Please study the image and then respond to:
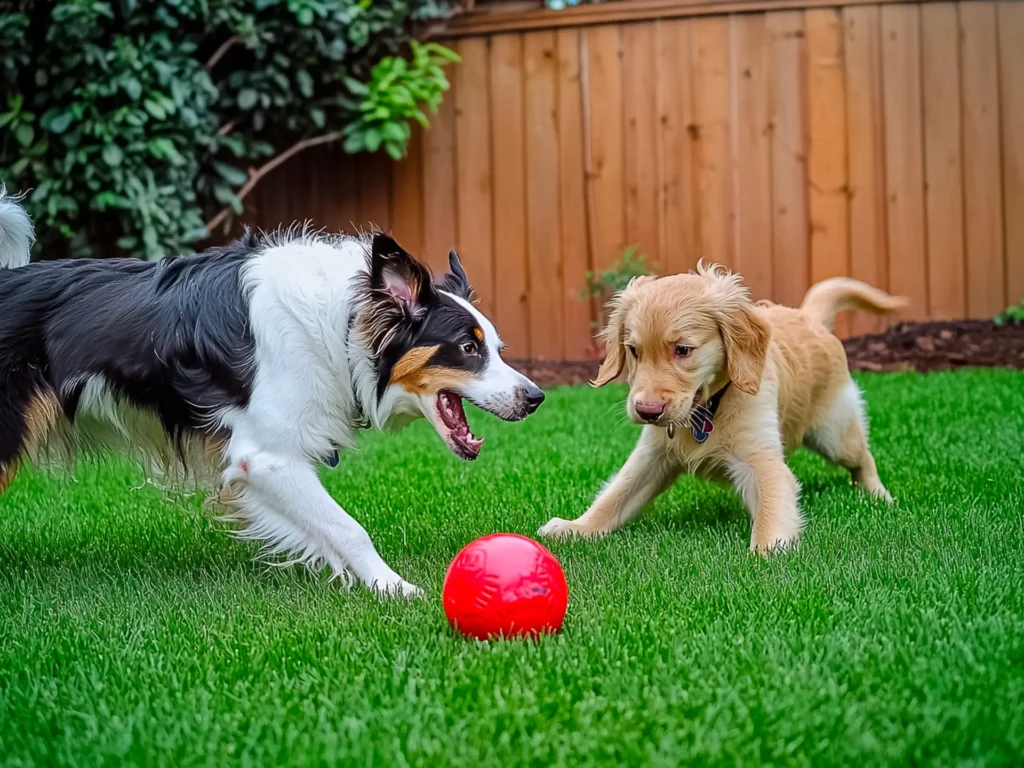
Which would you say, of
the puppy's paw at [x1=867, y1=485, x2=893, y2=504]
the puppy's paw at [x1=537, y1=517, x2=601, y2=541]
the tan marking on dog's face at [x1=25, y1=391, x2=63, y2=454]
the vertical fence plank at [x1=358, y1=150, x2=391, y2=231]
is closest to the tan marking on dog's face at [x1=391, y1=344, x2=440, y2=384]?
the puppy's paw at [x1=537, y1=517, x2=601, y2=541]

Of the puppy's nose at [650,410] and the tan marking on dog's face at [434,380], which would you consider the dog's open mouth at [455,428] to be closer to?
the tan marking on dog's face at [434,380]

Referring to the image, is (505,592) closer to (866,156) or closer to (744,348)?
(744,348)

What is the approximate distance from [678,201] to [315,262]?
17.9 ft

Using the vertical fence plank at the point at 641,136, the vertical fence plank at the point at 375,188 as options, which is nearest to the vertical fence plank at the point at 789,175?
the vertical fence plank at the point at 641,136

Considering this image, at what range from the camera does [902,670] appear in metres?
2.52

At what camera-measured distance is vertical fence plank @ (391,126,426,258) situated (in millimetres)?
9227

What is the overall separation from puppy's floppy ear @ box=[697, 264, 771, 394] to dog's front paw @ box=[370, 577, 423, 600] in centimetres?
143

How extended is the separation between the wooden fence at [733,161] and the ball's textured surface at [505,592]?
609 cm

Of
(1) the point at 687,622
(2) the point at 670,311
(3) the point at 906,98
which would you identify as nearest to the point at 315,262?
(2) the point at 670,311

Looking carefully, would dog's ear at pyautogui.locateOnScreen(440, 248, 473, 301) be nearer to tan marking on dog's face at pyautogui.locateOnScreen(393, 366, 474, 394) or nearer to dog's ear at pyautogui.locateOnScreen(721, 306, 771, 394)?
tan marking on dog's face at pyautogui.locateOnScreen(393, 366, 474, 394)

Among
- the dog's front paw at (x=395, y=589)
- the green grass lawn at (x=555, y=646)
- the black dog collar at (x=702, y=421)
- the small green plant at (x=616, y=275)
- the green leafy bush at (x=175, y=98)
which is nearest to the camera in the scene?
the green grass lawn at (x=555, y=646)

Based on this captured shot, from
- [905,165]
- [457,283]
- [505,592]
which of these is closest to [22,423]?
[457,283]

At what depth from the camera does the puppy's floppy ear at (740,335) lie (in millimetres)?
4047

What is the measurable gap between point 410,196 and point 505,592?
6.80 m
